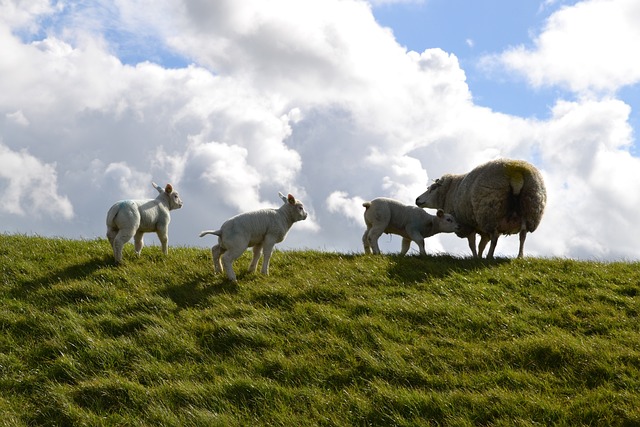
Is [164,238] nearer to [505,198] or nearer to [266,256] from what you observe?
[266,256]

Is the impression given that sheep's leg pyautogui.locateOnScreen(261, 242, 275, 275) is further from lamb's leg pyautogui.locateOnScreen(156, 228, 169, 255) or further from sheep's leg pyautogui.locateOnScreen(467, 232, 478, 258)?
sheep's leg pyautogui.locateOnScreen(467, 232, 478, 258)

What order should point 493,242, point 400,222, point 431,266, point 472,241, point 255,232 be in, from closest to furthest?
point 255,232 → point 431,266 → point 493,242 → point 400,222 → point 472,241

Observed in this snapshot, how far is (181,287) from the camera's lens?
567 inches

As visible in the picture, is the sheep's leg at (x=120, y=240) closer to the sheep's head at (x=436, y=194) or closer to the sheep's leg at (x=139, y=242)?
the sheep's leg at (x=139, y=242)

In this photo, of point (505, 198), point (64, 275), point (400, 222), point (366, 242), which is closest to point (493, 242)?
point (505, 198)

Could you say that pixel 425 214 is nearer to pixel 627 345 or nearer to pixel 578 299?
pixel 578 299

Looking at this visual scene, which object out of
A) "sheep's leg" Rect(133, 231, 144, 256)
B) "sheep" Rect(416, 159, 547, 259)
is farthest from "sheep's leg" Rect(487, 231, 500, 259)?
"sheep's leg" Rect(133, 231, 144, 256)

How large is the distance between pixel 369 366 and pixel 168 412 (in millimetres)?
3268

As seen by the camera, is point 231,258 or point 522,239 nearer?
point 231,258

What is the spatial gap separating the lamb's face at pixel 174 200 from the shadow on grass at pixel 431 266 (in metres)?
5.69

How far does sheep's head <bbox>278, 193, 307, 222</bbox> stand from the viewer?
15.7 meters

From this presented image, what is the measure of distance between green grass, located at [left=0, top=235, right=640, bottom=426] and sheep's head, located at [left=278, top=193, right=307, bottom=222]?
1.34 meters

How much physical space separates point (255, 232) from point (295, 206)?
142 cm

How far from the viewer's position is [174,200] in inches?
669
